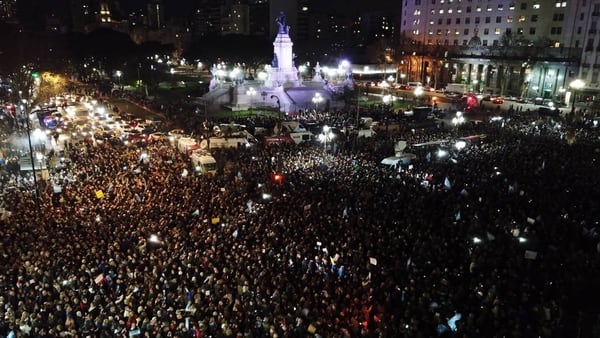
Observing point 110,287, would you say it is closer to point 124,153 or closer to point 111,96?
point 124,153

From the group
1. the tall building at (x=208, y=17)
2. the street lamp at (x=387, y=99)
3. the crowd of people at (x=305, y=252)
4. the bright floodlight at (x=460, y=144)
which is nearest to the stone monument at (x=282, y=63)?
the street lamp at (x=387, y=99)

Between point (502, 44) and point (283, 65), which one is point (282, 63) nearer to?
point (283, 65)

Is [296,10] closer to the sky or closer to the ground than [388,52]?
Result: closer to the sky

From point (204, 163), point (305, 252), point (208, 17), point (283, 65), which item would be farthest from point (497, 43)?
point (208, 17)

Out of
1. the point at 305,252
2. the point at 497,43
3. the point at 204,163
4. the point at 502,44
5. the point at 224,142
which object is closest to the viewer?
the point at 305,252

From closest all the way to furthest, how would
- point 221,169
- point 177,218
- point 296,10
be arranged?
point 177,218 → point 221,169 → point 296,10

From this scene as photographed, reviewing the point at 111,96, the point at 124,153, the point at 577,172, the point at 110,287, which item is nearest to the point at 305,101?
the point at 111,96

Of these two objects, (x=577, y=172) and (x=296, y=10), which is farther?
(x=296, y=10)

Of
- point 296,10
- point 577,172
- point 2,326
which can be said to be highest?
point 296,10

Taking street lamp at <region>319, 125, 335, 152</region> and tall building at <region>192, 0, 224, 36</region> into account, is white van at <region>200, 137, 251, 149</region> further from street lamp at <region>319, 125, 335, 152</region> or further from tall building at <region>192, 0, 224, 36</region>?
tall building at <region>192, 0, 224, 36</region>
